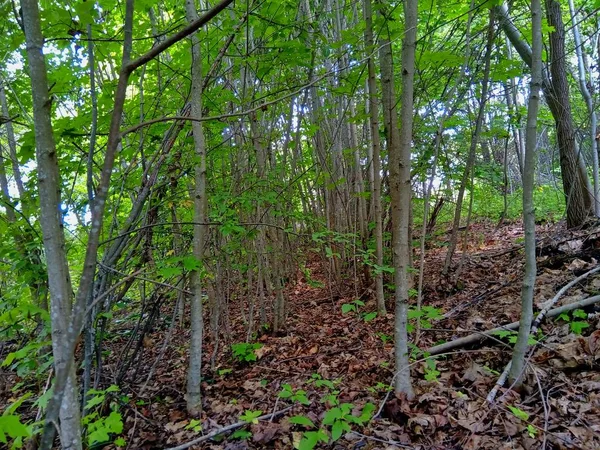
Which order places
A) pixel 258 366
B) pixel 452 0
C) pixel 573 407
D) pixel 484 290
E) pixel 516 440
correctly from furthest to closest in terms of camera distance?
pixel 452 0 < pixel 484 290 < pixel 258 366 < pixel 573 407 < pixel 516 440

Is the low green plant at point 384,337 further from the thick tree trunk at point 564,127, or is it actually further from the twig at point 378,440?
the thick tree trunk at point 564,127

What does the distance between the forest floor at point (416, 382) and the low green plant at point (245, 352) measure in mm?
91

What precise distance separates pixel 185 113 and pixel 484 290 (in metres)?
3.39

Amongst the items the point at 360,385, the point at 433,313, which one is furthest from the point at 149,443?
the point at 433,313

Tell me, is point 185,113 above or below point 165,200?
above

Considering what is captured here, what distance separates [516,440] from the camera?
1887mm

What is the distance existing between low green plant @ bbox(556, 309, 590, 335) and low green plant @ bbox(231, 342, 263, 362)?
2350 mm

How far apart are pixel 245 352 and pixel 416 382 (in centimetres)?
152

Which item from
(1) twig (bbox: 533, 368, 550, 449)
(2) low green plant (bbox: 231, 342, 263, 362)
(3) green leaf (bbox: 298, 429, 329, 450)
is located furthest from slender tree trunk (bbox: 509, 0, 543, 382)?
(2) low green plant (bbox: 231, 342, 263, 362)

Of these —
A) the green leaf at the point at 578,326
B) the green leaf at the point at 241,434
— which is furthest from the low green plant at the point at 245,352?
the green leaf at the point at 578,326

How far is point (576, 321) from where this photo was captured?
2.70 meters

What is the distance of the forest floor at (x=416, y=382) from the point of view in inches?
79.9

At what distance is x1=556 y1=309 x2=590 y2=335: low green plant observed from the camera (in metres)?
2.49

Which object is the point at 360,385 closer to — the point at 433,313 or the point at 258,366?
the point at 433,313
